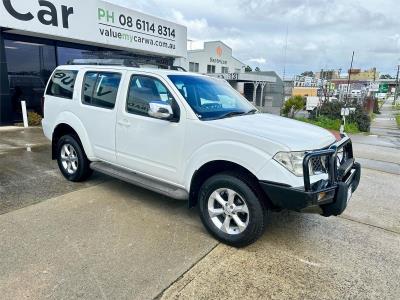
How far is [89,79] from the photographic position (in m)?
4.88

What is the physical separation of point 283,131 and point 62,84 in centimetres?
381

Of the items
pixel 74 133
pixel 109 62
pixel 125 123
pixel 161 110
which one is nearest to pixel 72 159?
pixel 74 133

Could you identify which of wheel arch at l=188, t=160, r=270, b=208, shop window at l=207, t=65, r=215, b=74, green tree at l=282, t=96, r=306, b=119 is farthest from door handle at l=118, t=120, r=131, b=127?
shop window at l=207, t=65, r=215, b=74

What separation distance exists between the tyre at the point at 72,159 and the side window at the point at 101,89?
2.46 ft

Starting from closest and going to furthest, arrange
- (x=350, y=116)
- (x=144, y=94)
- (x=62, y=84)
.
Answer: (x=144, y=94) < (x=62, y=84) < (x=350, y=116)

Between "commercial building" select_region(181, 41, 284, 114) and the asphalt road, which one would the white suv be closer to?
the asphalt road

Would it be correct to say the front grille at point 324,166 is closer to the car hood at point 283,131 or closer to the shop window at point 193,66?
the car hood at point 283,131

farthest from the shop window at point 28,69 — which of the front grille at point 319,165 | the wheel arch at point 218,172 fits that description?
the front grille at point 319,165

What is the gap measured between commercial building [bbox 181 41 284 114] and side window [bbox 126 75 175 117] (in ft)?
86.1

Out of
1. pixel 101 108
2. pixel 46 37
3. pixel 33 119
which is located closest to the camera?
pixel 101 108

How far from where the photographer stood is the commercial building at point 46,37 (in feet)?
34.3

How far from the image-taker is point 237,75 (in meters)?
31.0

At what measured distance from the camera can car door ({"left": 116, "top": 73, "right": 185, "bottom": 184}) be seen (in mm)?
3807

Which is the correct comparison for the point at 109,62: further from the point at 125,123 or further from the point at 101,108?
the point at 125,123
